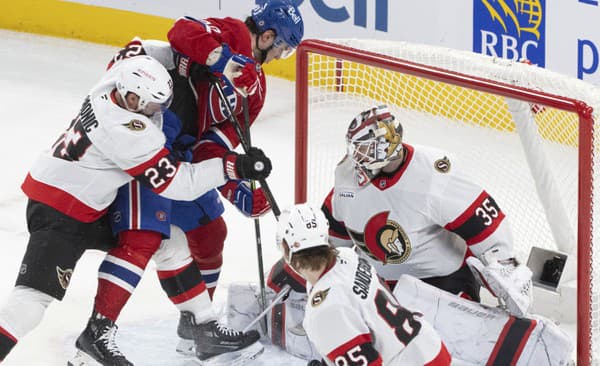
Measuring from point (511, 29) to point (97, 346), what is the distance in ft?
8.07

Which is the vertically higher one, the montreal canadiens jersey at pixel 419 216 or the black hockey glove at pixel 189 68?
the black hockey glove at pixel 189 68

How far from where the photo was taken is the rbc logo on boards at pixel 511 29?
5309 mm

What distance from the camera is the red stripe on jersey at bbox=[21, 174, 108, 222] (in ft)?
11.8

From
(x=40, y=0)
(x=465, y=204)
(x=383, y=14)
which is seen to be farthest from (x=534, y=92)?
(x=40, y=0)

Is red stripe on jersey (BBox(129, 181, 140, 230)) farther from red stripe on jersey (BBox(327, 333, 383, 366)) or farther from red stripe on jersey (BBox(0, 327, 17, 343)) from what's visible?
red stripe on jersey (BBox(327, 333, 383, 366))

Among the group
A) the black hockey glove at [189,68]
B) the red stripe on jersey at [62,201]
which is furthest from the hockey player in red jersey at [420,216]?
the red stripe on jersey at [62,201]

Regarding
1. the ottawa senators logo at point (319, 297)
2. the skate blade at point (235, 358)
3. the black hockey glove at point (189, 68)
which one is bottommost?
the skate blade at point (235, 358)

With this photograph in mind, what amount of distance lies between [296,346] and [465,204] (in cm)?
71

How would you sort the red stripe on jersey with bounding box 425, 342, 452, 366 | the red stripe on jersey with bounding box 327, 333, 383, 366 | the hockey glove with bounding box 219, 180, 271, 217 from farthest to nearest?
the hockey glove with bounding box 219, 180, 271, 217
the red stripe on jersey with bounding box 425, 342, 452, 366
the red stripe on jersey with bounding box 327, 333, 383, 366

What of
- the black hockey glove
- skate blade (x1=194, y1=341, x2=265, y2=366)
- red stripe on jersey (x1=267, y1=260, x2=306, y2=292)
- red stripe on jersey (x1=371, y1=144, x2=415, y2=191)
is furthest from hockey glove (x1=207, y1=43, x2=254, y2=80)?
skate blade (x1=194, y1=341, x2=265, y2=366)

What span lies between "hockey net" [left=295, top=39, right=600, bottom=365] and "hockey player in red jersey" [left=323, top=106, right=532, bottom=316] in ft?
0.74

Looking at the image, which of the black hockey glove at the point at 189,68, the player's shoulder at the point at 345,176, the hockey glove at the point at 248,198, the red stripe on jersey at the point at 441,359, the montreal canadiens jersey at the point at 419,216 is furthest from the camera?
the hockey glove at the point at 248,198

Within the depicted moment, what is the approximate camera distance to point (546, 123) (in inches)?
157

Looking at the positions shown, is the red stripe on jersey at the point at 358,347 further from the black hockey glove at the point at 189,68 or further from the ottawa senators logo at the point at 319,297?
the black hockey glove at the point at 189,68
